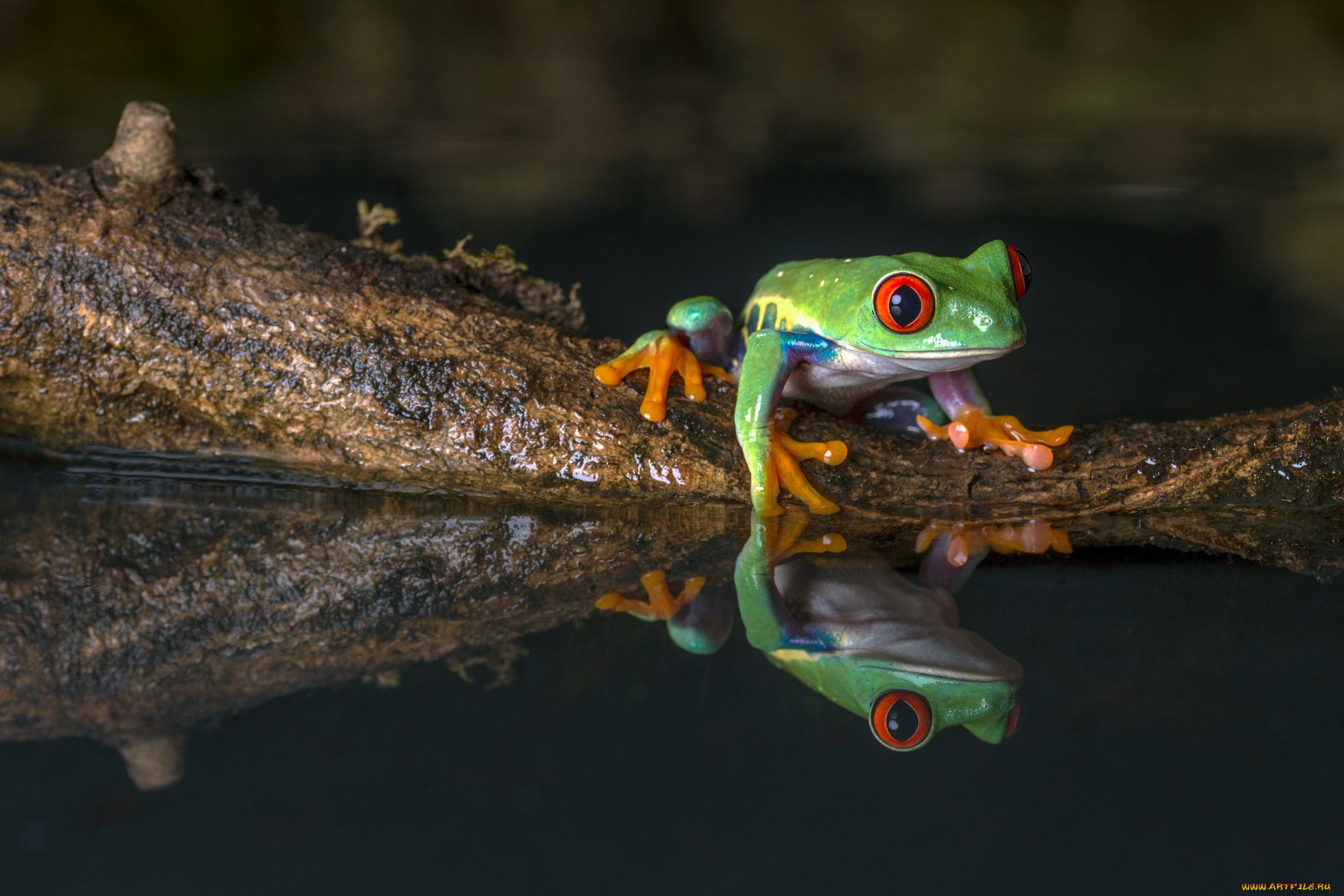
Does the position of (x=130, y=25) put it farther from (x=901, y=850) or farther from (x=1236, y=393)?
(x=901, y=850)

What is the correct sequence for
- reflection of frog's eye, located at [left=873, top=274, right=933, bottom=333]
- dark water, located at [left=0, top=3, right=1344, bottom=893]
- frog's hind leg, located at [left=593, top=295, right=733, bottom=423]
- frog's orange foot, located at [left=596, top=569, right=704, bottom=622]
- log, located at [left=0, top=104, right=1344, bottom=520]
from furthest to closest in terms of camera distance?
frog's hind leg, located at [left=593, top=295, right=733, bottom=423], log, located at [left=0, top=104, right=1344, bottom=520], reflection of frog's eye, located at [left=873, top=274, right=933, bottom=333], frog's orange foot, located at [left=596, top=569, right=704, bottom=622], dark water, located at [left=0, top=3, right=1344, bottom=893]

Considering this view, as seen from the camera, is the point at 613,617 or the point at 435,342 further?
the point at 435,342

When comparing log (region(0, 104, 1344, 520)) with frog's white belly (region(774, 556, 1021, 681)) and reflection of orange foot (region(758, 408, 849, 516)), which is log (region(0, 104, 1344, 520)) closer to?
reflection of orange foot (region(758, 408, 849, 516))

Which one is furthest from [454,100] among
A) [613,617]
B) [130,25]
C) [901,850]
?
[901,850]

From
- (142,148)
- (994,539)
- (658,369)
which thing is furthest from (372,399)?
(994,539)

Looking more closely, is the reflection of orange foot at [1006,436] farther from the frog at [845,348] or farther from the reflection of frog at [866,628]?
the reflection of frog at [866,628]

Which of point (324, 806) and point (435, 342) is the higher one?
point (435, 342)

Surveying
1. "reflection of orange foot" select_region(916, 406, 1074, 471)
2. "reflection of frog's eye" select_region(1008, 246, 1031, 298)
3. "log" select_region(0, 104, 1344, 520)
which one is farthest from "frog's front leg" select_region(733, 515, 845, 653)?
"reflection of frog's eye" select_region(1008, 246, 1031, 298)
